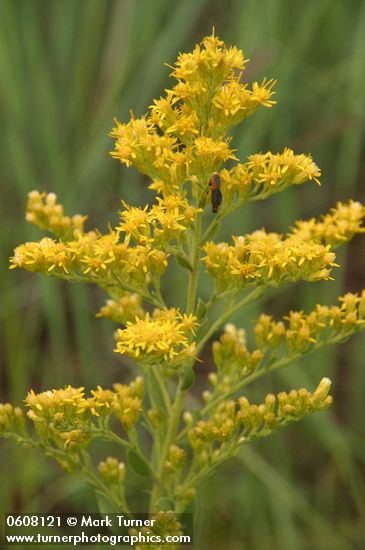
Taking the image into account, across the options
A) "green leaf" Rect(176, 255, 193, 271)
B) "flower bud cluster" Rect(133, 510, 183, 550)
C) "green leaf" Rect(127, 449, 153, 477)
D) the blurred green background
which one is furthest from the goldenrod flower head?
the blurred green background

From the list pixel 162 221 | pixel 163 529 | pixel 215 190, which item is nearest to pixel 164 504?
pixel 163 529

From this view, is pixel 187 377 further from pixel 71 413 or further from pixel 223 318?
pixel 71 413

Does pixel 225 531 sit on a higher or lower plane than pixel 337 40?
lower

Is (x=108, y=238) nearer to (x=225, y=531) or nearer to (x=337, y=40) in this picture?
(x=225, y=531)

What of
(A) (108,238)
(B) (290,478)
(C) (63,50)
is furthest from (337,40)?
(A) (108,238)

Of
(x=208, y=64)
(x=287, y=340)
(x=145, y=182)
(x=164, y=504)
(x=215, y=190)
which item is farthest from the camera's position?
(x=145, y=182)

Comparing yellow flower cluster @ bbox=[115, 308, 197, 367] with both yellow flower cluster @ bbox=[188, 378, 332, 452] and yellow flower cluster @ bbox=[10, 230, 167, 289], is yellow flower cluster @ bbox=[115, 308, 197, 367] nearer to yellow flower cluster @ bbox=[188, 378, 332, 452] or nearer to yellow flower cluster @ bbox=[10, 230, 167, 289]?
yellow flower cluster @ bbox=[10, 230, 167, 289]

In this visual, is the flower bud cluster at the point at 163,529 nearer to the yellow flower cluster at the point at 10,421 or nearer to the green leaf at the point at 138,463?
the green leaf at the point at 138,463
